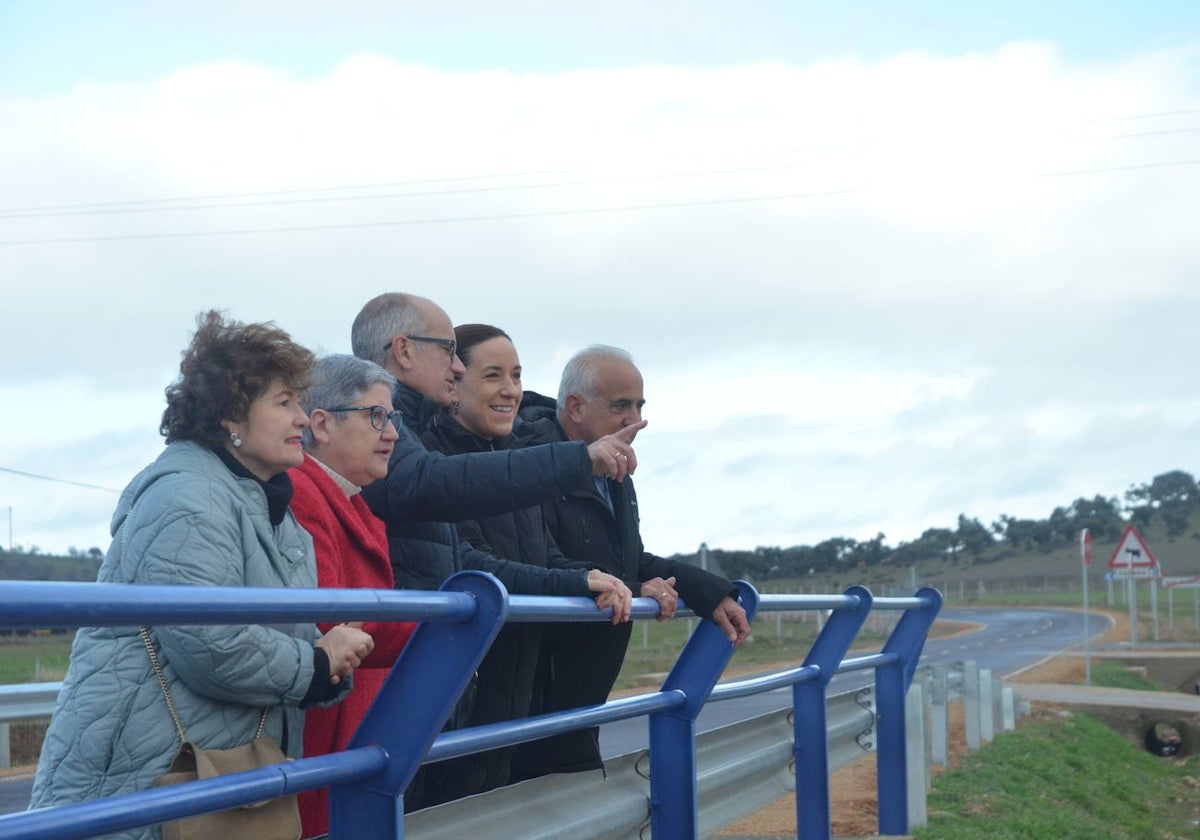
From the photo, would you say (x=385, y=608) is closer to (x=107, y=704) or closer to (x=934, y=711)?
(x=107, y=704)

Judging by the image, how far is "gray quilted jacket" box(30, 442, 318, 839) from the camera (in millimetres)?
2572

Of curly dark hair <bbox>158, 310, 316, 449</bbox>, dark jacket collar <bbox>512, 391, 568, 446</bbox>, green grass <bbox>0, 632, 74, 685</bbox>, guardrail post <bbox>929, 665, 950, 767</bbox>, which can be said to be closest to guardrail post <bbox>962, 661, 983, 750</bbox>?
guardrail post <bbox>929, 665, 950, 767</bbox>

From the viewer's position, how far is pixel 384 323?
169 inches

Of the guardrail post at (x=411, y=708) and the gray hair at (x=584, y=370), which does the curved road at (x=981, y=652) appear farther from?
the guardrail post at (x=411, y=708)

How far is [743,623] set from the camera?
14.1ft

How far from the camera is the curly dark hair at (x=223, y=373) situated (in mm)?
3051

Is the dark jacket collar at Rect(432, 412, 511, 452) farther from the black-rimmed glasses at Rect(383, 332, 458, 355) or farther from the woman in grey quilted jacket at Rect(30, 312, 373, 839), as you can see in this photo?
the woman in grey quilted jacket at Rect(30, 312, 373, 839)

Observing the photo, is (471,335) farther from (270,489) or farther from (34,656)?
(34,656)

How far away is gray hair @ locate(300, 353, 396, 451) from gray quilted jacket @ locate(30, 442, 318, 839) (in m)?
0.76

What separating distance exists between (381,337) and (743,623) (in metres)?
1.22

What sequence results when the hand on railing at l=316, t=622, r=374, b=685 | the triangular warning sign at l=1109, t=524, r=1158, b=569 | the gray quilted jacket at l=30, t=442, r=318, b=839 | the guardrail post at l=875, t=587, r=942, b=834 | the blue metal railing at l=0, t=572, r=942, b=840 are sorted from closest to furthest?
the blue metal railing at l=0, t=572, r=942, b=840, the gray quilted jacket at l=30, t=442, r=318, b=839, the hand on railing at l=316, t=622, r=374, b=685, the guardrail post at l=875, t=587, r=942, b=834, the triangular warning sign at l=1109, t=524, r=1158, b=569

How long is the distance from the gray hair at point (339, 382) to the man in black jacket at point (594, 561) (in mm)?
532

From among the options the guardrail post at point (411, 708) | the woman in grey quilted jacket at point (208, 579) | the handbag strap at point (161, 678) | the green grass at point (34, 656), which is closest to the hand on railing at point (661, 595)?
the woman in grey quilted jacket at point (208, 579)

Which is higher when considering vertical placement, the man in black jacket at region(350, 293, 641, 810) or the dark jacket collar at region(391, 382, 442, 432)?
the dark jacket collar at region(391, 382, 442, 432)
